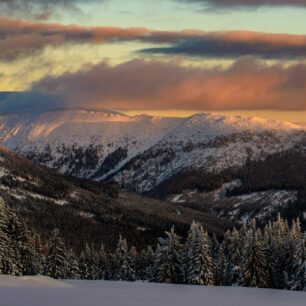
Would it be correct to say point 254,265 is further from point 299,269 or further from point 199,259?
point 199,259

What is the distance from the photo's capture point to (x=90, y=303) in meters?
41.6

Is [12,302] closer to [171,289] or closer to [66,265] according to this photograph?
[171,289]

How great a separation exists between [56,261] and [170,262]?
28.0 m

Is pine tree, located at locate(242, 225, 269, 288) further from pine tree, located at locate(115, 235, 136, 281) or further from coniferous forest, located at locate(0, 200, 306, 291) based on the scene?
pine tree, located at locate(115, 235, 136, 281)

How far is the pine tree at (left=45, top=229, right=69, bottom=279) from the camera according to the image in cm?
10223

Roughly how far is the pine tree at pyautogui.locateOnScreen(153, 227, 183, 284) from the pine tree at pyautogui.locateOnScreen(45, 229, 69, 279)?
24463 millimetres

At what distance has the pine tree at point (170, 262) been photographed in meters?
82.2

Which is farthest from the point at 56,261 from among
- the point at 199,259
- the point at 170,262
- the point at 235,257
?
the point at 235,257

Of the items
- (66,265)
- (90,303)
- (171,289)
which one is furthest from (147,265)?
(90,303)

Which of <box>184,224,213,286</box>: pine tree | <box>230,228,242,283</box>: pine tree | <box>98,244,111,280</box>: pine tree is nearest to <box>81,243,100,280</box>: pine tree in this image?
<box>98,244,111,280</box>: pine tree

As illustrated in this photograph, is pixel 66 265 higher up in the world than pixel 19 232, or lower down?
lower down

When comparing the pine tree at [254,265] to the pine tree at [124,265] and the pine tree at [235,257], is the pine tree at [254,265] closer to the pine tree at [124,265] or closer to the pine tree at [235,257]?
the pine tree at [235,257]

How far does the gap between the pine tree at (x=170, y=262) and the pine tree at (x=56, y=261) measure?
24.5 m

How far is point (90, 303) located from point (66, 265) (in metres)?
66.0
